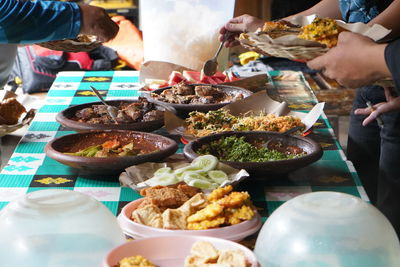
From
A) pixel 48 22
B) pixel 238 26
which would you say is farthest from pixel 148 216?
pixel 238 26

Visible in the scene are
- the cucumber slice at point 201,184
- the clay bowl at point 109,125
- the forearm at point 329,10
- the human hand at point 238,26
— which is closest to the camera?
the cucumber slice at point 201,184

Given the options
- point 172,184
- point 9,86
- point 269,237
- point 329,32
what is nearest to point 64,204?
point 269,237

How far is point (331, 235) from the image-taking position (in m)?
0.94

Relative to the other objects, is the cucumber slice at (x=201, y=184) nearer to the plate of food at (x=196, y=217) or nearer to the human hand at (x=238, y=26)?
the plate of food at (x=196, y=217)

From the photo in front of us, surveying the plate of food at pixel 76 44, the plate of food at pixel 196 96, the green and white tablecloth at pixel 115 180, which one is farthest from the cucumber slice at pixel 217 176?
the plate of food at pixel 76 44

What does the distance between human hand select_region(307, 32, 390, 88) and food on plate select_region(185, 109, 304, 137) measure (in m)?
0.29

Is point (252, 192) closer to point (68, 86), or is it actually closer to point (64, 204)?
point (64, 204)

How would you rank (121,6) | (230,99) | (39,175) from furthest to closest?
(121,6), (230,99), (39,175)

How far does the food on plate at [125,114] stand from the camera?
2035 mm

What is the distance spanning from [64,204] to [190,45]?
1.96m

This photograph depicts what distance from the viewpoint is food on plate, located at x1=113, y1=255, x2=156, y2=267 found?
3.09 ft

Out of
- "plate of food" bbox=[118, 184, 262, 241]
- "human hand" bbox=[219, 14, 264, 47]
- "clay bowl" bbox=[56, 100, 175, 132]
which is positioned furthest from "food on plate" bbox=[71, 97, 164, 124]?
"plate of food" bbox=[118, 184, 262, 241]

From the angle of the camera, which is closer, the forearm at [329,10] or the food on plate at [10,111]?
the food on plate at [10,111]

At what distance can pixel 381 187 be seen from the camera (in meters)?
2.46
